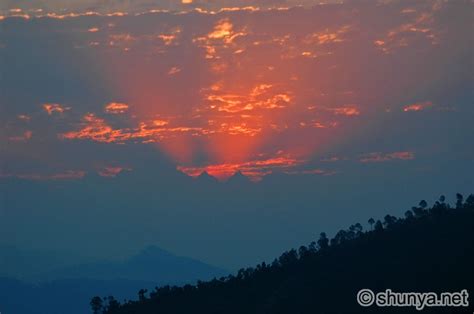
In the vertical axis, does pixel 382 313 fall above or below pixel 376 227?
below

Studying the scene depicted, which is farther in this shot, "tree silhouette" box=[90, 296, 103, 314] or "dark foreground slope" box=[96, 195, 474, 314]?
"tree silhouette" box=[90, 296, 103, 314]

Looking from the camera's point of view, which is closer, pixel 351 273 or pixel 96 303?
pixel 351 273

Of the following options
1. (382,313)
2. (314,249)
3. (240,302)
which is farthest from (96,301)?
(382,313)

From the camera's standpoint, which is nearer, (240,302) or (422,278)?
(422,278)

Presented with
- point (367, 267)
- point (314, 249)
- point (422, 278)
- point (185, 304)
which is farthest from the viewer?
point (314, 249)

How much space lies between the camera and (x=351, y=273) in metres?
117

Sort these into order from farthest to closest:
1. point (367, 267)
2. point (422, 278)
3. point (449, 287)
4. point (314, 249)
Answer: point (314, 249) → point (367, 267) → point (422, 278) → point (449, 287)

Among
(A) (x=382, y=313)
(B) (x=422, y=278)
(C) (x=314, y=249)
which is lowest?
(A) (x=382, y=313)

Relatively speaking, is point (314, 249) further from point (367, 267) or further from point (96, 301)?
point (96, 301)

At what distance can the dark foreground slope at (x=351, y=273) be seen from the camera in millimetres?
106938

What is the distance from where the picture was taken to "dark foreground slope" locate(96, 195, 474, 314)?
4210 inches

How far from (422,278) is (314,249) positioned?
3601cm

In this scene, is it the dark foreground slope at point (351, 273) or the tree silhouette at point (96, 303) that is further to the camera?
the tree silhouette at point (96, 303)

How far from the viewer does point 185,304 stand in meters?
128
